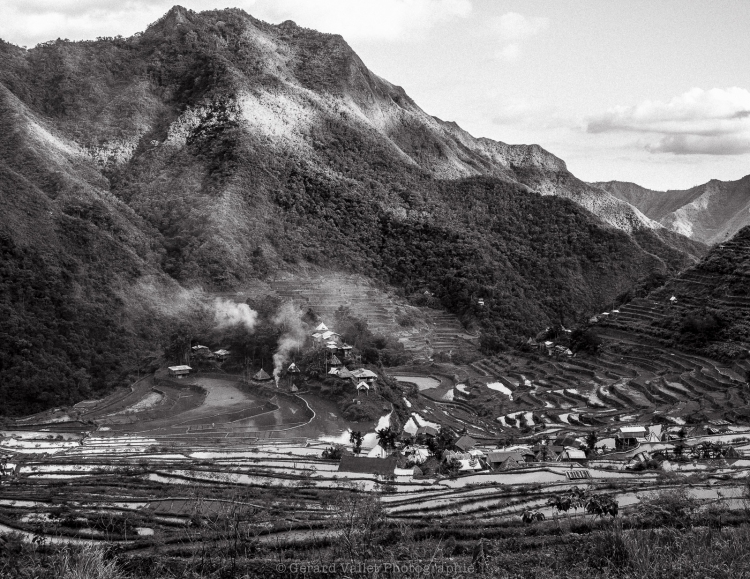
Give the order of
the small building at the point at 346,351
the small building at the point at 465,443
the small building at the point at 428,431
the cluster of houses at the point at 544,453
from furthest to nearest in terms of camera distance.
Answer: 1. the small building at the point at 346,351
2. the small building at the point at 428,431
3. the small building at the point at 465,443
4. the cluster of houses at the point at 544,453

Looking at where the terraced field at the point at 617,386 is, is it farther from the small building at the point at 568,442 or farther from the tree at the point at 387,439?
the tree at the point at 387,439

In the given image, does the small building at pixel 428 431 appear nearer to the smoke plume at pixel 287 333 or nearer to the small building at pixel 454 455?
the small building at pixel 454 455

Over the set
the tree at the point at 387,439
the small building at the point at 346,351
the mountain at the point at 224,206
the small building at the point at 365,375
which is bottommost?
the tree at the point at 387,439

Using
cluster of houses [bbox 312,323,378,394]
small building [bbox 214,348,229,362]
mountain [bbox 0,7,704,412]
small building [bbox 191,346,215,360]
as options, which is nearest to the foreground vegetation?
cluster of houses [bbox 312,323,378,394]

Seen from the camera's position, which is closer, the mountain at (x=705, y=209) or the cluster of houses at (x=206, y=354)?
the cluster of houses at (x=206, y=354)

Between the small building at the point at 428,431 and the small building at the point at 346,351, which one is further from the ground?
the small building at the point at 346,351

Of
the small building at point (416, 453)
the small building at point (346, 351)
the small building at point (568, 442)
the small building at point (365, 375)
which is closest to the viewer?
the small building at point (416, 453)

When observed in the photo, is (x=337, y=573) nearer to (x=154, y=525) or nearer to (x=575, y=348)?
(x=154, y=525)

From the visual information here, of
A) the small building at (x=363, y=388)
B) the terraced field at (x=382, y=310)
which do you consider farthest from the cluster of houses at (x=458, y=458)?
the terraced field at (x=382, y=310)
